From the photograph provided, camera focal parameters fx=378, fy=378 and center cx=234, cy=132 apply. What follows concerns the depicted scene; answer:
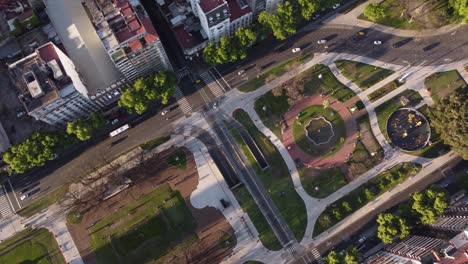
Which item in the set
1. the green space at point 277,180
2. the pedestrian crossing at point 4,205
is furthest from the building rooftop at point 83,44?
the pedestrian crossing at point 4,205

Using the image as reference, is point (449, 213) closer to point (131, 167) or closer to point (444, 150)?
point (444, 150)

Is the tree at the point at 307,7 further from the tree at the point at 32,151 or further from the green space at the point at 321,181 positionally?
the tree at the point at 32,151

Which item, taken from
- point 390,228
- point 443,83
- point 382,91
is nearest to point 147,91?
point 382,91

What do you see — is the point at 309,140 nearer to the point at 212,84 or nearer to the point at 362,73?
the point at 362,73

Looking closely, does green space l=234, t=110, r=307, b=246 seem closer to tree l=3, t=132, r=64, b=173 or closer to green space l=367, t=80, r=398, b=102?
green space l=367, t=80, r=398, b=102

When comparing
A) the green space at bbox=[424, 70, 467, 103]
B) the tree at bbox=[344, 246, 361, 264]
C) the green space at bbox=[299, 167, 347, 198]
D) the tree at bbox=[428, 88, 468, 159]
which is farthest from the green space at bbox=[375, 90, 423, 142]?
the tree at bbox=[344, 246, 361, 264]

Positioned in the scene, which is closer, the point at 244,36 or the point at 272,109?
the point at 244,36

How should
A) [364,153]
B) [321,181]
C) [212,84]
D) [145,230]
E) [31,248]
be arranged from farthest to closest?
[212,84]
[364,153]
[321,181]
[145,230]
[31,248]
